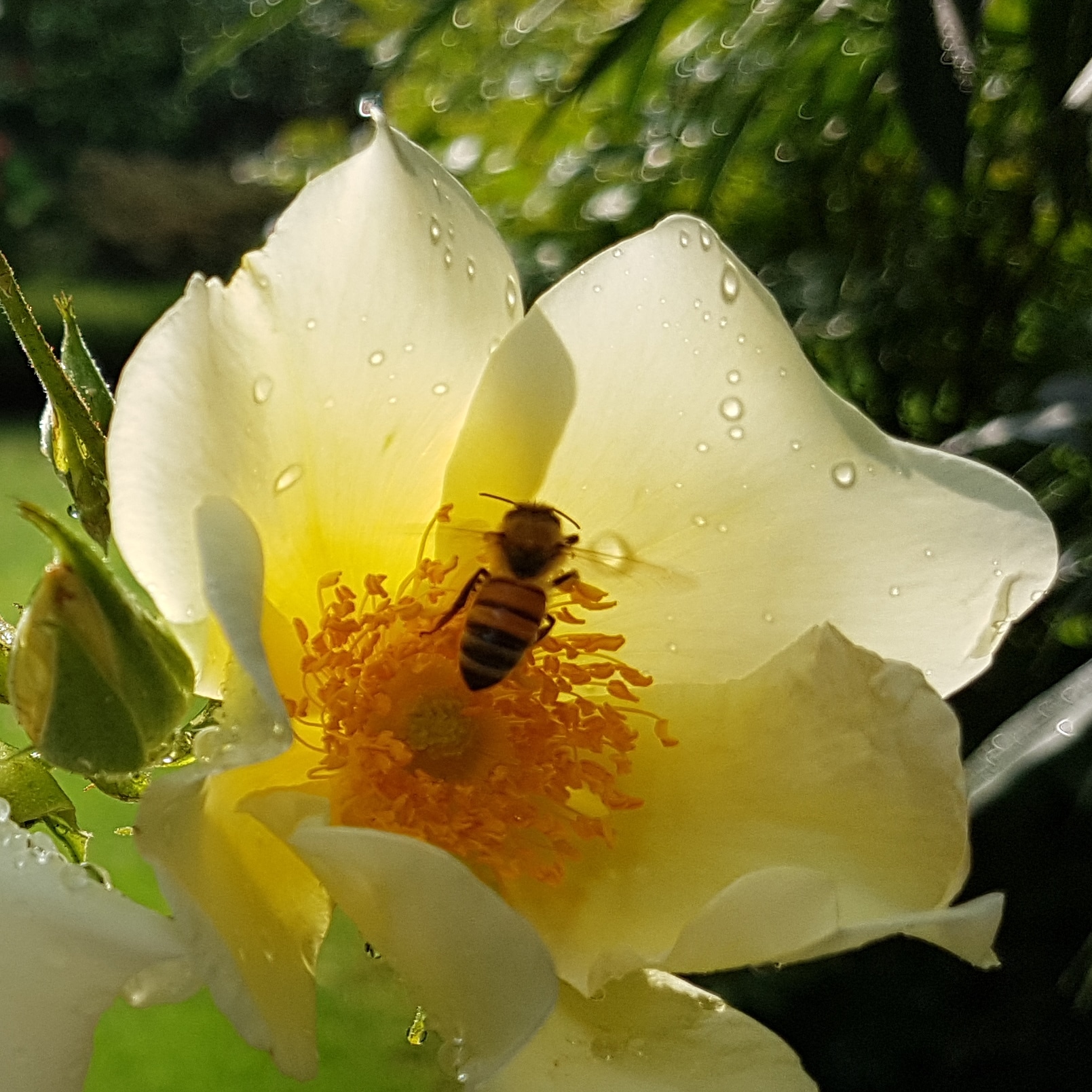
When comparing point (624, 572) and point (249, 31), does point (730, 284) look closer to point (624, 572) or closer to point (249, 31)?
point (624, 572)

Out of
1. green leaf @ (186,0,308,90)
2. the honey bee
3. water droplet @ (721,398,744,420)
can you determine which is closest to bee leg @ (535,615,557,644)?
the honey bee

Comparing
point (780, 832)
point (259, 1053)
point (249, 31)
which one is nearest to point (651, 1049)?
point (780, 832)

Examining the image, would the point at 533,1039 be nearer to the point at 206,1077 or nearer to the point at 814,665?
the point at 814,665

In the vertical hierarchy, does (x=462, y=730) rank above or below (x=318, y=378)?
below

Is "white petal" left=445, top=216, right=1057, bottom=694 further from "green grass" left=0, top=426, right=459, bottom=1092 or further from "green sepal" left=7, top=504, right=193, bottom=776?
"green grass" left=0, top=426, right=459, bottom=1092

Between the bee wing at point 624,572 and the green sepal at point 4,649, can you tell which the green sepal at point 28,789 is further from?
the bee wing at point 624,572

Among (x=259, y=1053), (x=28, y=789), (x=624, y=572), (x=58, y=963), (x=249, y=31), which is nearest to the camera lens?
(x=58, y=963)

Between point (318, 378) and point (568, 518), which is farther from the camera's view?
point (568, 518)
